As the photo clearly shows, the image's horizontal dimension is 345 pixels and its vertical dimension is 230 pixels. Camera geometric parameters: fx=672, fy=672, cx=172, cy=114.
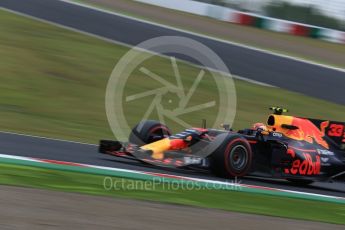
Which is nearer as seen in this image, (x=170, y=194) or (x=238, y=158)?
(x=170, y=194)

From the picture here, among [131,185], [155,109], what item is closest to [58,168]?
[131,185]

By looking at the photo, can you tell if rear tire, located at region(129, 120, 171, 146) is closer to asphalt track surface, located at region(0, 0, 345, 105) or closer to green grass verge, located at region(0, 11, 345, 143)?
green grass verge, located at region(0, 11, 345, 143)

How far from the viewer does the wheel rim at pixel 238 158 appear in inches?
341

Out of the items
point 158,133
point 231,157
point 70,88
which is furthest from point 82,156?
point 70,88

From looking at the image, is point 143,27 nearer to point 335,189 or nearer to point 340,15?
point 340,15

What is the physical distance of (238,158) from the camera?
878cm

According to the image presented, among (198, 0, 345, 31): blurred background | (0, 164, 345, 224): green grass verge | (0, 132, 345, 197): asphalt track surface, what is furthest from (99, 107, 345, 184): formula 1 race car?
(198, 0, 345, 31): blurred background

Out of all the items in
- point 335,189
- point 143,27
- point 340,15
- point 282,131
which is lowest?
point 335,189

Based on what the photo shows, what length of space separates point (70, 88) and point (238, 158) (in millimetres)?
7368

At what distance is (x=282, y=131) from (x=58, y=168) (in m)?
3.43

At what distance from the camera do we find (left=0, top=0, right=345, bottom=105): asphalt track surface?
60.7 feet

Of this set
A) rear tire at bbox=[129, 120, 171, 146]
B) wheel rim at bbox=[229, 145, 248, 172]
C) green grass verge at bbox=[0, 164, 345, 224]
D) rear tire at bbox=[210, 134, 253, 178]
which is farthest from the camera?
rear tire at bbox=[129, 120, 171, 146]

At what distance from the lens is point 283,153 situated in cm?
913

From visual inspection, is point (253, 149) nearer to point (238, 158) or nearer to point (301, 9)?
point (238, 158)
